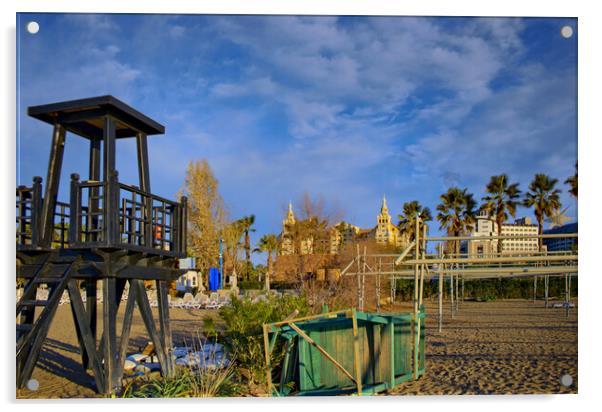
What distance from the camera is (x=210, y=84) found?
1362 centimetres

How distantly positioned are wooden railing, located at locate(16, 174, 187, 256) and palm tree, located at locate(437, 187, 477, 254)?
25347 mm

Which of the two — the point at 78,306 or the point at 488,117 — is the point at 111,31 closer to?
the point at 78,306

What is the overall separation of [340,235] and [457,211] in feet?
27.6

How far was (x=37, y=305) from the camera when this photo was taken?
294 inches

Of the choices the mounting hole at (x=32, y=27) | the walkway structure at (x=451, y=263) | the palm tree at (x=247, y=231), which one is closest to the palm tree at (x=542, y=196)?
the walkway structure at (x=451, y=263)

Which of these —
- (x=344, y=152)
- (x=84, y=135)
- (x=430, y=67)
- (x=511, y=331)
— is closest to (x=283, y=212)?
(x=344, y=152)

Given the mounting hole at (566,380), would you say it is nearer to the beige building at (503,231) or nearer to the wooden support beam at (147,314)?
the wooden support beam at (147,314)

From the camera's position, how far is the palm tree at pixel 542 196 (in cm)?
2742

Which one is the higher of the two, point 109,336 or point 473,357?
point 109,336

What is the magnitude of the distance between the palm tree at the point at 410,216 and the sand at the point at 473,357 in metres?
14.2

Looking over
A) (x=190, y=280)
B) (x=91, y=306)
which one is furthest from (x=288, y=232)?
(x=91, y=306)

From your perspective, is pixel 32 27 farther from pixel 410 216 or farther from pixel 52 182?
pixel 410 216

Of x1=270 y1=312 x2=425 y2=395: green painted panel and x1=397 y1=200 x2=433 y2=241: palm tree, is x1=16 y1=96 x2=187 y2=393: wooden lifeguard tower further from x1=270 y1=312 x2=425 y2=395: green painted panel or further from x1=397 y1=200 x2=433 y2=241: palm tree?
x1=397 y1=200 x2=433 y2=241: palm tree

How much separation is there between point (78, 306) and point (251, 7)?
14.5 feet
